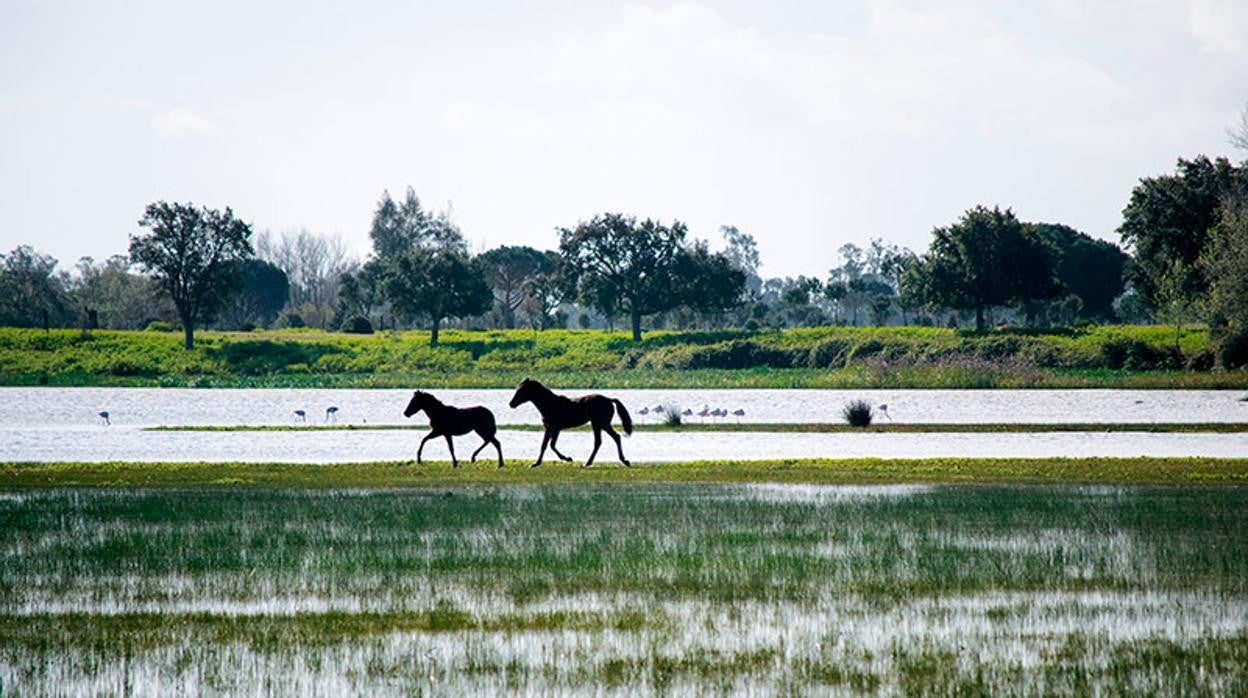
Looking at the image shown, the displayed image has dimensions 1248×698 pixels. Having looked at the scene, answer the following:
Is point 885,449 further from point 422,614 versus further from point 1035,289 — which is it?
point 1035,289

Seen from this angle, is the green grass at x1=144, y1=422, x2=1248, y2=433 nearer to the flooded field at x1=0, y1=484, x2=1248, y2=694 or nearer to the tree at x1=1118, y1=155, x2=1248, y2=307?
the flooded field at x1=0, y1=484, x2=1248, y2=694

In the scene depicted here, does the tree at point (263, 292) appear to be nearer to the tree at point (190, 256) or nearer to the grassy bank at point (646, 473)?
the tree at point (190, 256)

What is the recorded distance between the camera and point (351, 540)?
22609 mm

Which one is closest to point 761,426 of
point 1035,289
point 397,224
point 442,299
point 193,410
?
point 193,410

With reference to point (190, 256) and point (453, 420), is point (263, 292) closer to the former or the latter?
point (190, 256)

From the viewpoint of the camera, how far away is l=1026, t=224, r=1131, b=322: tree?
145 meters

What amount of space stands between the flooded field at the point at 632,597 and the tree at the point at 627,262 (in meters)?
96.1

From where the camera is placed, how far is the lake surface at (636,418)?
42031 mm

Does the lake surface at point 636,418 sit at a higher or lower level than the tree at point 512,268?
lower

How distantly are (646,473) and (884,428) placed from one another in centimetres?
1851

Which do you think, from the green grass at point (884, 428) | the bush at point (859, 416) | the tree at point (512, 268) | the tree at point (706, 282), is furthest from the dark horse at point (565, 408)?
the tree at point (512, 268)

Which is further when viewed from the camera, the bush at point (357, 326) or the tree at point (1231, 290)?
the bush at point (357, 326)

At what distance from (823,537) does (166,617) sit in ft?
32.1

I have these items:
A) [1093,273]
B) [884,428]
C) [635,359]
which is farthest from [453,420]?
[1093,273]
